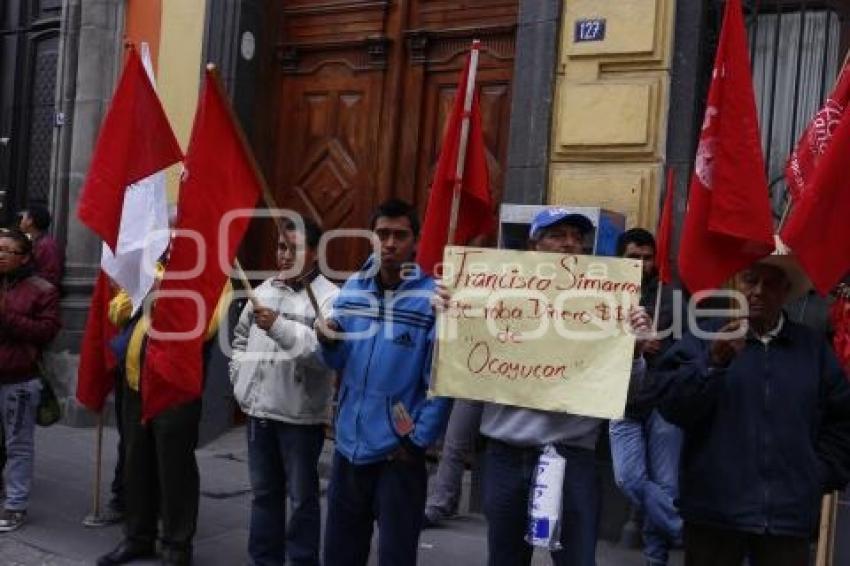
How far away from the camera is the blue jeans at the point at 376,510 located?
12.8 ft

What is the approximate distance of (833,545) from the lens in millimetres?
4688

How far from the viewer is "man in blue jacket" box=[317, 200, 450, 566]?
391cm

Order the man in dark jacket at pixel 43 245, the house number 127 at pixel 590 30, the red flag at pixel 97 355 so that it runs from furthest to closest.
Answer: the man in dark jacket at pixel 43 245 < the house number 127 at pixel 590 30 < the red flag at pixel 97 355

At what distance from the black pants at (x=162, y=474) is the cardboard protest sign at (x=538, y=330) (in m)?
1.87

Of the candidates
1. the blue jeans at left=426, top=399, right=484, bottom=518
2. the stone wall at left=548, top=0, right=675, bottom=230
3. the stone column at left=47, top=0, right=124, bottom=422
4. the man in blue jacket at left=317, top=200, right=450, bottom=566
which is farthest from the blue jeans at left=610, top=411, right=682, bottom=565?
the stone column at left=47, top=0, right=124, bottom=422

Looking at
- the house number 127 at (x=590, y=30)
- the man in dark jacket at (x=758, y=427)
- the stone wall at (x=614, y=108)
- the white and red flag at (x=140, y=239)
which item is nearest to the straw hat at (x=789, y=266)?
the man in dark jacket at (x=758, y=427)

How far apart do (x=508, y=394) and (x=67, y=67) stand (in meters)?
7.07

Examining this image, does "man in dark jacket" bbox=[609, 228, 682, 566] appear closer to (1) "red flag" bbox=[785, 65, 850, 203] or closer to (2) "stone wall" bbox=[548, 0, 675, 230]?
(1) "red flag" bbox=[785, 65, 850, 203]

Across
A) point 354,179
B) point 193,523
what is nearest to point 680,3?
point 354,179

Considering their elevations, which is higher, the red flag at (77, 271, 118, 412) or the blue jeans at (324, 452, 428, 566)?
the red flag at (77, 271, 118, 412)

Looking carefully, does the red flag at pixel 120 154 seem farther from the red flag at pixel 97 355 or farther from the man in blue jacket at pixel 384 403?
the man in blue jacket at pixel 384 403

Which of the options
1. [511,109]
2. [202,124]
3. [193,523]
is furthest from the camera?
[511,109]

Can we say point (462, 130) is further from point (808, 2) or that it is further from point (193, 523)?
point (808, 2)

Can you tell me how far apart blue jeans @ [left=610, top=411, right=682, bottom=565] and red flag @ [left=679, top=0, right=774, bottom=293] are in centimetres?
173
